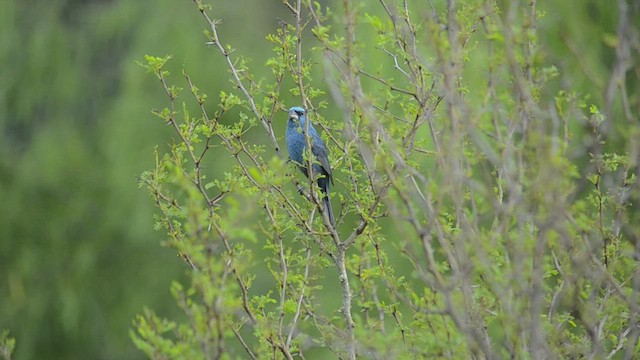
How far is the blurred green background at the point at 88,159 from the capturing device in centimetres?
1005

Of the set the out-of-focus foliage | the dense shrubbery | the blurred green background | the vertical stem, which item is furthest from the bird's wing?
the out-of-focus foliage

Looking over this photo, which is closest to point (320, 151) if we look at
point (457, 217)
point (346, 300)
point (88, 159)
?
point (346, 300)

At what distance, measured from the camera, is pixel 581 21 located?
27.8ft

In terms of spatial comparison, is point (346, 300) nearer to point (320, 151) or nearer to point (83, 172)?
point (320, 151)

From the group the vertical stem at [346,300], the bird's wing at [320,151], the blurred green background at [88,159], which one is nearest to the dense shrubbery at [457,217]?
the vertical stem at [346,300]

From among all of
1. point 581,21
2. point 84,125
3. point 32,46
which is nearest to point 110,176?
point 84,125

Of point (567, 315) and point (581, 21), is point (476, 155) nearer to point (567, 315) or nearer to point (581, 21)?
point (567, 315)

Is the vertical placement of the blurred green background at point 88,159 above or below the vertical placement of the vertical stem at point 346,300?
above

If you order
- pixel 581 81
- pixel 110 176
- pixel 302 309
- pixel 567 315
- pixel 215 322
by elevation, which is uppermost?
pixel 110 176

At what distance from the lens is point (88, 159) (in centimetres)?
1050

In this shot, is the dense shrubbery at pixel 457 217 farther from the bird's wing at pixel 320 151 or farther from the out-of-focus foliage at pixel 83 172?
the out-of-focus foliage at pixel 83 172

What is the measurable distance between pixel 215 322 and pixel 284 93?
6.66 meters

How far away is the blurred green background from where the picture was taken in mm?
10055

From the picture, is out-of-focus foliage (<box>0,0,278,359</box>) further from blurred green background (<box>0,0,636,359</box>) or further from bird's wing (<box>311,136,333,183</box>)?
bird's wing (<box>311,136,333,183</box>)
